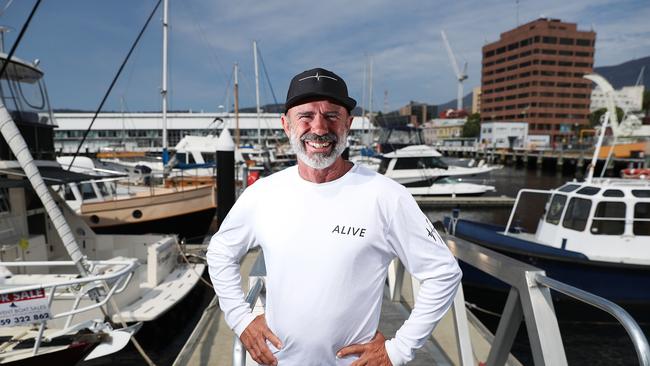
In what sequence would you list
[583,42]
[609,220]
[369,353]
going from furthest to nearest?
[583,42]
[609,220]
[369,353]

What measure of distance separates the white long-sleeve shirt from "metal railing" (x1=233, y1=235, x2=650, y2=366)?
393 mm

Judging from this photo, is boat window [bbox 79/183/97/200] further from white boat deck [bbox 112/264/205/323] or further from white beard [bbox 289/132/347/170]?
white beard [bbox 289/132/347/170]

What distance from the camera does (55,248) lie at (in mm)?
8047

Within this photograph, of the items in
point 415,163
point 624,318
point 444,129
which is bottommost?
point 415,163

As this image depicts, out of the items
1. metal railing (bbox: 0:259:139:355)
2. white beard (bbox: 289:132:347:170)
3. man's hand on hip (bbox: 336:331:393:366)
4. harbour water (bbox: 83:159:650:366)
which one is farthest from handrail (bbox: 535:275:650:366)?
harbour water (bbox: 83:159:650:366)

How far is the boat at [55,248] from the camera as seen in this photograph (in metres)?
5.43

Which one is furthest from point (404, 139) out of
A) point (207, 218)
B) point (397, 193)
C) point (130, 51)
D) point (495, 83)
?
point (495, 83)

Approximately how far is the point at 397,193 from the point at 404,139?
2638 cm

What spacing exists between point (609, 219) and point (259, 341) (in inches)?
337

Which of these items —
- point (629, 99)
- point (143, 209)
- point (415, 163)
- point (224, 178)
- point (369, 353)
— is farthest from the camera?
point (629, 99)

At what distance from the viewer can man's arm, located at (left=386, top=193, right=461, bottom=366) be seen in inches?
61.9

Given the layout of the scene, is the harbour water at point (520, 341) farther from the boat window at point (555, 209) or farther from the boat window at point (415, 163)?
the boat window at point (415, 163)

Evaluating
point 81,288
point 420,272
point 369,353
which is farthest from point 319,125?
point 81,288

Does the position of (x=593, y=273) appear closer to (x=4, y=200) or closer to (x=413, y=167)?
(x=4, y=200)
